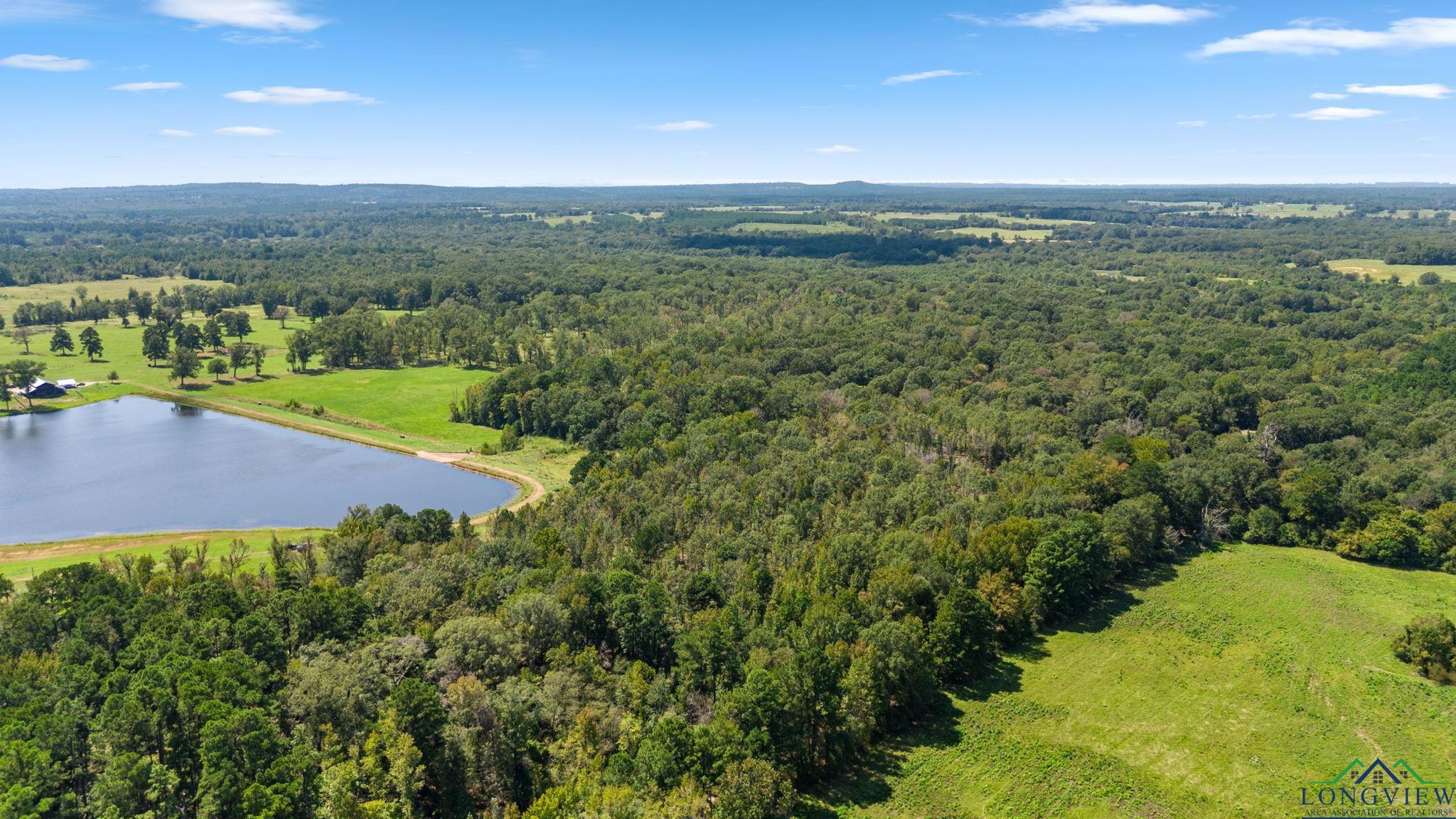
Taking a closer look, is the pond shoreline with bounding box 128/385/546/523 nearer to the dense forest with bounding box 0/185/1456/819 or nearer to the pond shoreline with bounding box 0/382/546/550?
the pond shoreline with bounding box 0/382/546/550

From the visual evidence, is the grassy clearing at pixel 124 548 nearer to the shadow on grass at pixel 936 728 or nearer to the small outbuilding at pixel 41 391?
the shadow on grass at pixel 936 728

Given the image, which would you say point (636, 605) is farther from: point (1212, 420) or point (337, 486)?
point (1212, 420)

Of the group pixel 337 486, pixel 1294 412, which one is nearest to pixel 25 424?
pixel 337 486

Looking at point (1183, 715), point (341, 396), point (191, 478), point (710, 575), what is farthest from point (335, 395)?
point (1183, 715)

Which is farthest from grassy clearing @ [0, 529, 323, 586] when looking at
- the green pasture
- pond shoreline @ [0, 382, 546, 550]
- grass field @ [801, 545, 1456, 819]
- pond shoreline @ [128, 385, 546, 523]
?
grass field @ [801, 545, 1456, 819]

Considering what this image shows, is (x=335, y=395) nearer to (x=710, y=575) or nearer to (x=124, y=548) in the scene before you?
(x=124, y=548)
